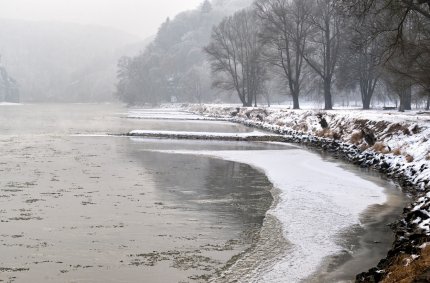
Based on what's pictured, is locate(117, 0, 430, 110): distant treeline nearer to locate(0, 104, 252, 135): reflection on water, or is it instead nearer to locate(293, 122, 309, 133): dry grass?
locate(293, 122, 309, 133): dry grass

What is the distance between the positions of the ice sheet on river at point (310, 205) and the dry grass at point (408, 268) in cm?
173

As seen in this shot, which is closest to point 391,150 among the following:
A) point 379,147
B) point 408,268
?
point 379,147

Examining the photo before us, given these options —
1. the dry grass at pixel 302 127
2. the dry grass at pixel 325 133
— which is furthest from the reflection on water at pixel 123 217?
the dry grass at pixel 302 127

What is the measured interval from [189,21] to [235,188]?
171 metres

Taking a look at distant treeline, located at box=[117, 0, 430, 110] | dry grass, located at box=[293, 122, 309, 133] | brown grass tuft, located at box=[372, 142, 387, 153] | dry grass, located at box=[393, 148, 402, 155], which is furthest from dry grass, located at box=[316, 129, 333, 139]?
dry grass, located at box=[393, 148, 402, 155]

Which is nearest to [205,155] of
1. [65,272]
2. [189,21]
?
[65,272]

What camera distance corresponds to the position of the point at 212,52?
2899 inches

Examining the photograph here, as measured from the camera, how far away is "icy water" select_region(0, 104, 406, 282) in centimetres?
918

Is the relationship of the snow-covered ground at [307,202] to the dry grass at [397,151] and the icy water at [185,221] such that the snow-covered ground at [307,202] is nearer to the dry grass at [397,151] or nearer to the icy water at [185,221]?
the icy water at [185,221]

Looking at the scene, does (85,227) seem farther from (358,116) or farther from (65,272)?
(358,116)

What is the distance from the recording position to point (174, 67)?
6230 inches

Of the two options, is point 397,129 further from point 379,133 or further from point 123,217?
point 123,217

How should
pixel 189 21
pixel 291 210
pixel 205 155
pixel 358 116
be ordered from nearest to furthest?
pixel 291 210, pixel 205 155, pixel 358 116, pixel 189 21

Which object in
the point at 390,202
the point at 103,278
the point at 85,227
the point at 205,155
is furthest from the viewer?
the point at 205,155
